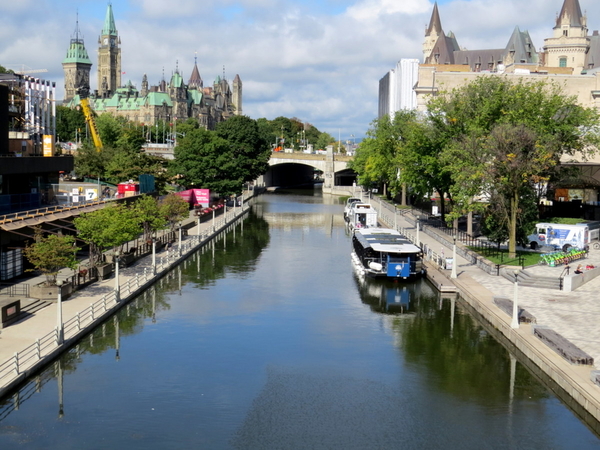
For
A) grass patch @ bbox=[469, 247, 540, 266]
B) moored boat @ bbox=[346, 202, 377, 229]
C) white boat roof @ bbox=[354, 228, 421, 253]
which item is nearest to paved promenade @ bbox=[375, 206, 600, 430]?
grass patch @ bbox=[469, 247, 540, 266]

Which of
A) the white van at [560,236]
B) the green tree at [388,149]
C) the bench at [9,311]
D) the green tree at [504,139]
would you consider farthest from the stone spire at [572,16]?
the bench at [9,311]

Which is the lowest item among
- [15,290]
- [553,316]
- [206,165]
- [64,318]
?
[64,318]

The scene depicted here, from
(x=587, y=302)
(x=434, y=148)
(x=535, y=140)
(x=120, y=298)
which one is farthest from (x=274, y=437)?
(x=434, y=148)

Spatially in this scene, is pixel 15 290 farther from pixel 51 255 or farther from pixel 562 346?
pixel 562 346

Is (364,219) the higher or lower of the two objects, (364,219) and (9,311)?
the higher

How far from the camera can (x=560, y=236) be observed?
5825cm

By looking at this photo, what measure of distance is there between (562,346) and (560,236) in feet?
99.6

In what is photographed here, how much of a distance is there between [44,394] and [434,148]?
5078 cm

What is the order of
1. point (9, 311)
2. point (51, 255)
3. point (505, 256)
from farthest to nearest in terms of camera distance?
point (505, 256) → point (51, 255) → point (9, 311)

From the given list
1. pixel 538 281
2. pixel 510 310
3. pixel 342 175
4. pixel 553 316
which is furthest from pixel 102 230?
pixel 342 175

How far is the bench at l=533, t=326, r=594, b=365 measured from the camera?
92.1 ft

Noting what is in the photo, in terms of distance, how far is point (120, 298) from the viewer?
4041cm

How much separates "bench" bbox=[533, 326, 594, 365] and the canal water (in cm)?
164

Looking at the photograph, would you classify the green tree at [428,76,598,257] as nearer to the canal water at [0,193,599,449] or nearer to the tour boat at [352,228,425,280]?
the tour boat at [352,228,425,280]
